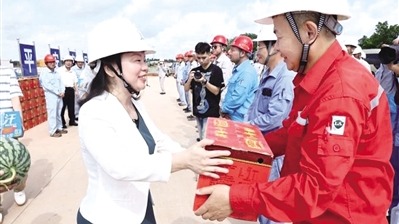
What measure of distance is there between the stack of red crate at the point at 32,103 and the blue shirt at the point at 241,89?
6.23m

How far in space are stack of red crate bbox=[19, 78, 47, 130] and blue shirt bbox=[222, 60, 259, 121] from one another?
20.5 ft

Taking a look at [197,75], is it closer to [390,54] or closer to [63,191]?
[63,191]

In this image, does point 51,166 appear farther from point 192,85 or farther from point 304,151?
point 304,151

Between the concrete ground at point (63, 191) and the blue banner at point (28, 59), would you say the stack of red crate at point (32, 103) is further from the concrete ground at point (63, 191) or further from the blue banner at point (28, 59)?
the concrete ground at point (63, 191)

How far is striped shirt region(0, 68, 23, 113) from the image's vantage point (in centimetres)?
349

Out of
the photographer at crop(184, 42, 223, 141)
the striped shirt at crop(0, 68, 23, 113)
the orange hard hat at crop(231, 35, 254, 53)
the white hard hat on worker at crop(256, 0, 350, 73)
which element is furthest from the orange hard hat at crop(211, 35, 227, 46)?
the white hard hat on worker at crop(256, 0, 350, 73)

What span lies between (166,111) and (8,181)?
8691 millimetres

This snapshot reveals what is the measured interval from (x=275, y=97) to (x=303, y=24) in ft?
5.76

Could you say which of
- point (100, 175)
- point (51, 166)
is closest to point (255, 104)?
point (100, 175)

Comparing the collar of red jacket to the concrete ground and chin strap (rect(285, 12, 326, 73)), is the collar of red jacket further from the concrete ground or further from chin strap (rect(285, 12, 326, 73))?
the concrete ground

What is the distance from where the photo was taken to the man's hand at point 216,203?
1.32 m

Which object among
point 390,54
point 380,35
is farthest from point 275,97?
point 380,35

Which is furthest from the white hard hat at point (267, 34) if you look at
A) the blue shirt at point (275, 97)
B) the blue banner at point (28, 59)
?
the blue banner at point (28, 59)

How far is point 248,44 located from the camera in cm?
427
